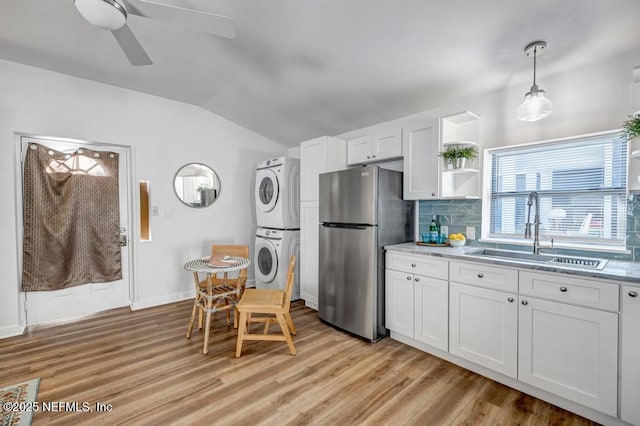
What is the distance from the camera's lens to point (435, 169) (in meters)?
2.77

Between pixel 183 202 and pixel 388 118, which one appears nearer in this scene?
pixel 388 118

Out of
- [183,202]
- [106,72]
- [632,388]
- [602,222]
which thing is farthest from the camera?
[183,202]

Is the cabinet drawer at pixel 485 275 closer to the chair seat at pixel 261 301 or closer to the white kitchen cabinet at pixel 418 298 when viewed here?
the white kitchen cabinet at pixel 418 298

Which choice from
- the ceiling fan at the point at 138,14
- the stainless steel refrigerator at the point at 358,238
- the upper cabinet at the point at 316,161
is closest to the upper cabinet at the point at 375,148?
the upper cabinet at the point at 316,161

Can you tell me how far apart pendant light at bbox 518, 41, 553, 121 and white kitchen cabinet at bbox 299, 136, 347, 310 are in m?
1.87

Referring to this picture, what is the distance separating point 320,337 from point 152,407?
149 cm

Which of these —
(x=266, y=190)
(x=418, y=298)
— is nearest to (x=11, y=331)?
(x=266, y=190)

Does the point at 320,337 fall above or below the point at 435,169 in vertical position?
below

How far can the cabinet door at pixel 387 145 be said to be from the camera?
306cm

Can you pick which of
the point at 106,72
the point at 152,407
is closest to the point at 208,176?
the point at 106,72

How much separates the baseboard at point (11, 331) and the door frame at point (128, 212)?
58 millimetres

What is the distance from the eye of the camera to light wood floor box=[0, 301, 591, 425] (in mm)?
1810

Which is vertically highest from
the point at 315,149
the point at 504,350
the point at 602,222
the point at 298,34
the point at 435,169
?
the point at 298,34

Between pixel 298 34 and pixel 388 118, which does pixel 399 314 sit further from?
pixel 298 34
